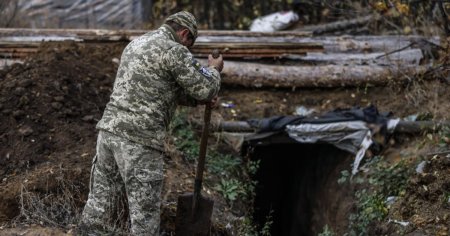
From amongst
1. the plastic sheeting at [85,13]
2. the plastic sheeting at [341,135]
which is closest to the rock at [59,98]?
the plastic sheeting at [341,135]

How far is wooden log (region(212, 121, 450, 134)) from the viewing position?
8695mm

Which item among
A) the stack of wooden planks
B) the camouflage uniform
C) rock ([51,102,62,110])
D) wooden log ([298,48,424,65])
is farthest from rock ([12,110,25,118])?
wooden log ([298,48,424,65])

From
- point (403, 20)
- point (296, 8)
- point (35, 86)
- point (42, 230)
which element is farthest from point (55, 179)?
point (296, 8)

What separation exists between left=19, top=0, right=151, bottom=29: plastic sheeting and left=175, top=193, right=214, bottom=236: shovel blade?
21.9 feet

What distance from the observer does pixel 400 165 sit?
328 inches

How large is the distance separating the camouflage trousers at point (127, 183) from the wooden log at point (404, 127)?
3188 millimetres

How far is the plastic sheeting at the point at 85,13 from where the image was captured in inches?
500

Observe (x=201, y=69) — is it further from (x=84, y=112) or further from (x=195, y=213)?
(x=84, y=112)

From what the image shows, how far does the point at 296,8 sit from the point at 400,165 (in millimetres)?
6678

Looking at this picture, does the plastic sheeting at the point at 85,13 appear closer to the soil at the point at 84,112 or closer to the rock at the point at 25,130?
the soil at the point at 84,112

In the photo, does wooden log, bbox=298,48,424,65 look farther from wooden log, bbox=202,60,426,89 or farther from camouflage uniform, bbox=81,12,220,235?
camouflage uniform, bbox=81,12,220,235

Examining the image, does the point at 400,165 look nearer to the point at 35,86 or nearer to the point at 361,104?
the point at 361,104

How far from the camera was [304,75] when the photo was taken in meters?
10.5

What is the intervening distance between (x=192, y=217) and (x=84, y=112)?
2.50 meters
